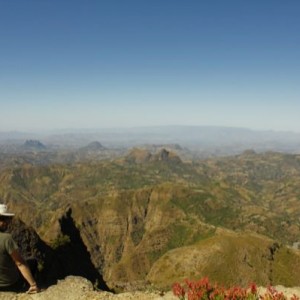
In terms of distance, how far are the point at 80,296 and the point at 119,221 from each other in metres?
179

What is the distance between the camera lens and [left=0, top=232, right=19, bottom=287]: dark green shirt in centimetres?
1073

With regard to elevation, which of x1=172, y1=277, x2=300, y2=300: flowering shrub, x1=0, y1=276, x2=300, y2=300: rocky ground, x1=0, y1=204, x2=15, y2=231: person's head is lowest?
x1=0, y1=276, x2=300, y2=300: rocky ground

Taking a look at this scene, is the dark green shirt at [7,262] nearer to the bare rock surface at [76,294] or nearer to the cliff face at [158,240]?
the bare rock surface at [76,294]

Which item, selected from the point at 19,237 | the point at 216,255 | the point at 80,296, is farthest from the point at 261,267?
the point at 80,296

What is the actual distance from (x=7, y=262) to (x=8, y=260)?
10cm

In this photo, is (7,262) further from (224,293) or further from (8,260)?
(224,293)

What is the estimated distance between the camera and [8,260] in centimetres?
1112

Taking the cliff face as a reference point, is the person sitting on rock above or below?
above

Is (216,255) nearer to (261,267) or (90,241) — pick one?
(261,267)

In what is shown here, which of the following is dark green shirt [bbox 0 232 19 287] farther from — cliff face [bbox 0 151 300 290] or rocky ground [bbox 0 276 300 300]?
cliff face [bbox 0 151 300 290]

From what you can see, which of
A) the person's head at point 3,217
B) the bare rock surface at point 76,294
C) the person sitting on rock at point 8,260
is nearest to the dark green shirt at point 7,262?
the person sitting on rock at point 8,260

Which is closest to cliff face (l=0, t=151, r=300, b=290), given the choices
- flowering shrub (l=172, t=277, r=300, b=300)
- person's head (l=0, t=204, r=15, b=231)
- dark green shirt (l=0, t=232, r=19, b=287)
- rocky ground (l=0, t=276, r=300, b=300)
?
rocky ground (l=0, t=276, r=300, b=300)

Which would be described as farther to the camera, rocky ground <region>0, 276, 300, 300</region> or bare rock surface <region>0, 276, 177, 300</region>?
rocky ground <region>0, 276, 300, 300</region>

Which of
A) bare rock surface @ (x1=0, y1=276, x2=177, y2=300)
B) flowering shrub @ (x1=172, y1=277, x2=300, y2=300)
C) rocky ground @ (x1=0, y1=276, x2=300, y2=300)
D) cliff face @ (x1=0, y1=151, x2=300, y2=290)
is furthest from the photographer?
cliff face @ (x1=0, y1=151, x2=300, y2=290)
